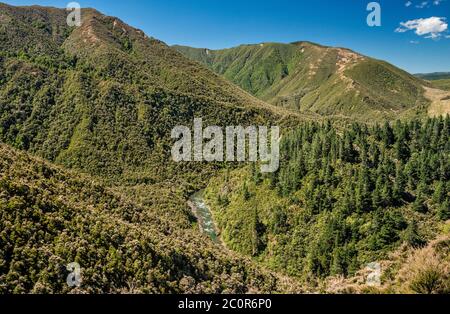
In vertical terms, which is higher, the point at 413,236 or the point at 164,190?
the point at 164,190

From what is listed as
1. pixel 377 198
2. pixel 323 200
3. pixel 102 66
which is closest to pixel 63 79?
pixel 102 66

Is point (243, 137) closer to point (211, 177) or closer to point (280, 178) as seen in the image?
point (211, 177)
